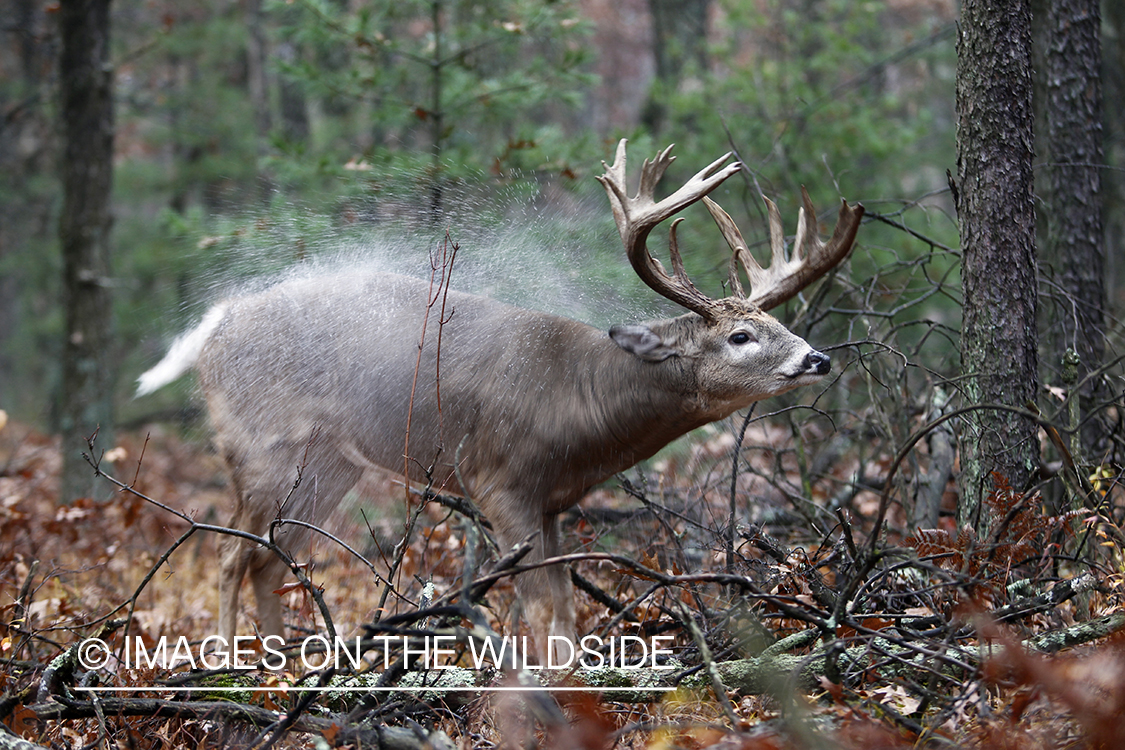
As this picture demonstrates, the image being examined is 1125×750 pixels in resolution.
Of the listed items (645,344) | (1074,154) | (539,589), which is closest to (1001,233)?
(645,344)

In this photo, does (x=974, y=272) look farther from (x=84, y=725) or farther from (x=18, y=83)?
(x=18, y=83)

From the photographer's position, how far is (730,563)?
3912 millimetres

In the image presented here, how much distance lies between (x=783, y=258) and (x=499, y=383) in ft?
5.20

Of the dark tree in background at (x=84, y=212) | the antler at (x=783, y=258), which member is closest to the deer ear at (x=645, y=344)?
the antler at (x=783, y=258)

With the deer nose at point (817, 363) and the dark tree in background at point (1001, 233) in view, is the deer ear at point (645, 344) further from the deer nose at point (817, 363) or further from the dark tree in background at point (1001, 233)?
the dark tree in background at point (1001, 233)

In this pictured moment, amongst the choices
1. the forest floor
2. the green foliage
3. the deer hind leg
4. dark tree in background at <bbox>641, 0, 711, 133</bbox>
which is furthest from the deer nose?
dark tree in background at <bbox>641, 0, 711, 133</bbox>

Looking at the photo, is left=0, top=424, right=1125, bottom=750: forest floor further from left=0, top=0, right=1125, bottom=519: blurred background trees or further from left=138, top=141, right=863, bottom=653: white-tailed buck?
left=0, top=0, right=1125, bottom=519: blurred background trees

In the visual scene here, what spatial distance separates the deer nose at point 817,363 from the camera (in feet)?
13.6

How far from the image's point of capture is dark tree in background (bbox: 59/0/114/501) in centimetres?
791

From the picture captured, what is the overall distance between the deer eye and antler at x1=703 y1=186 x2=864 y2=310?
0.79 ft

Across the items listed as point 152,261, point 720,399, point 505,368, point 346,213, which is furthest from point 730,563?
point 152,261

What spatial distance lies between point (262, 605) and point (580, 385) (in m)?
2.22

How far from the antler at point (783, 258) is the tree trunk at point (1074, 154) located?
1.66 metres

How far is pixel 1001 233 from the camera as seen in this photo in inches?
153
